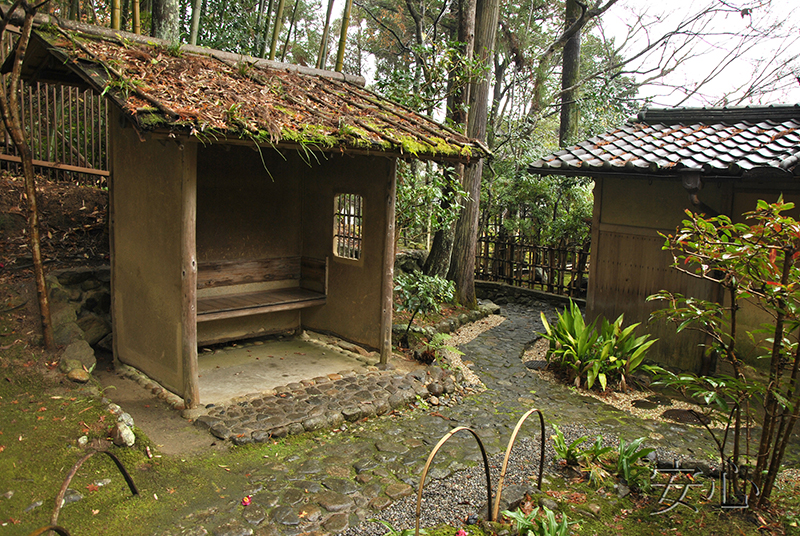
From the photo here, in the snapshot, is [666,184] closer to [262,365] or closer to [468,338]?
[468,338]

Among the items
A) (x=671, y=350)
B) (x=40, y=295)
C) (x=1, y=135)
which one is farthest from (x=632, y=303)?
(x=1, y=135)

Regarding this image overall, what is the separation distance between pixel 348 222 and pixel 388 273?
1363 millimetres

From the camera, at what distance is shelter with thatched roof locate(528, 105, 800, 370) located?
685 centimetres

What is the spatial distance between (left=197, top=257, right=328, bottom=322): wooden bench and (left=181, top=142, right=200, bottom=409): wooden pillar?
3.61ft

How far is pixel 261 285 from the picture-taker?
8.01m

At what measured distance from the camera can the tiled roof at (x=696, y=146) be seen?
6594 mm

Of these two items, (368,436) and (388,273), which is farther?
(388,273)

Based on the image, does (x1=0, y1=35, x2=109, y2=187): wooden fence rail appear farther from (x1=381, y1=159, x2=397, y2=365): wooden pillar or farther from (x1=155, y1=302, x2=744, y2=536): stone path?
(x1=155, y1=302, x2=744, y2=536): stone path

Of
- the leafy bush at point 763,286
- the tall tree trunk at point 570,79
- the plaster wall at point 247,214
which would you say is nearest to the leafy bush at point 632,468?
the leafy bush at point 763,286

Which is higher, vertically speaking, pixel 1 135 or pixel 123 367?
pixel 1 135

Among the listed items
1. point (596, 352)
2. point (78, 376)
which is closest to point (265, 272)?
point (78, 376)

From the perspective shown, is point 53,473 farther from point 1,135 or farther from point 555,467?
point 1,135

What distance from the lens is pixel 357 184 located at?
744 centimetres

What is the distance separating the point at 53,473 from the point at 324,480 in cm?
194
